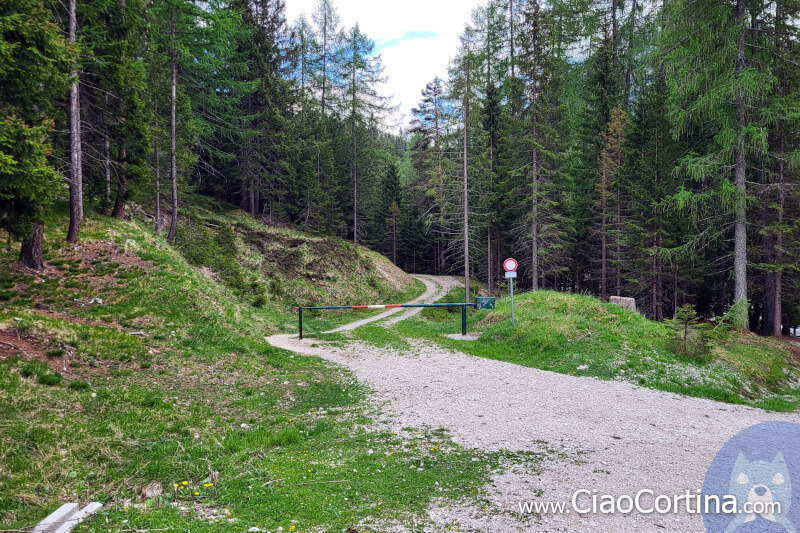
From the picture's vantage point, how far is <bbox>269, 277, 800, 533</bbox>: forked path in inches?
143

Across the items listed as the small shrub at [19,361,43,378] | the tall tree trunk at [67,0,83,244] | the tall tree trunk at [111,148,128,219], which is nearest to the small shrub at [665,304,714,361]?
the small shrub at [19,361,43,378]

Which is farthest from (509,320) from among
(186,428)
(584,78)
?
(584,78)

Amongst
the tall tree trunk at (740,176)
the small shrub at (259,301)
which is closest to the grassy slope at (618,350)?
the tall tree trunk at (740,176)

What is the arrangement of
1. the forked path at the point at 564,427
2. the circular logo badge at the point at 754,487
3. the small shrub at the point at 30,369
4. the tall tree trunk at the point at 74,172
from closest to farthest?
the circular logo badge at the point at 754,487 < the forked path at the point at 564,427 < the small shrub at the point at 30,369 < the tall tree trunk at the point at 74,172

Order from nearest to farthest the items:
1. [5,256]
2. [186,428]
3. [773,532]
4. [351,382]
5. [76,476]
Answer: [773,532] < [76,476] < [186,428] < [351,382] < [5,256]

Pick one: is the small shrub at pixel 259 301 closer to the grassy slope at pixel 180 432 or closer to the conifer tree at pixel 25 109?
the grassy slope at pixel 180 432

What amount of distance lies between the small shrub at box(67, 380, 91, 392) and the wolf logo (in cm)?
858

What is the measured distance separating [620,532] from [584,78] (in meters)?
39.2

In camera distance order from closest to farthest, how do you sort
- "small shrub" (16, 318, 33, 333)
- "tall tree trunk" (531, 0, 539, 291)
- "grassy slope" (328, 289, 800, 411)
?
"small shrub" (16, 318, 33, 333) < "grassy slope" (328, 289, 800, 411) < "tall tree trunk" (531, 0, 539, 291)

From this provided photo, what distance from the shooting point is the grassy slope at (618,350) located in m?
9.48

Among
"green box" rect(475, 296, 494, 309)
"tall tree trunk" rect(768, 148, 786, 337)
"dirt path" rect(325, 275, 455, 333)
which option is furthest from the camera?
"dirt path" rect(325, 275, 455, 333)

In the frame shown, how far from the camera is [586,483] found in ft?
13.9

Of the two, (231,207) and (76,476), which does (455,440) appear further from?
(231,207)

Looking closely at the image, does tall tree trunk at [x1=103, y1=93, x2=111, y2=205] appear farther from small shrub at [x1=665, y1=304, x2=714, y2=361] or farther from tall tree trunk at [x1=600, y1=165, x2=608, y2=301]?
tall tree trunk at [x1=600, y1=165, x2=608, y2=301]
